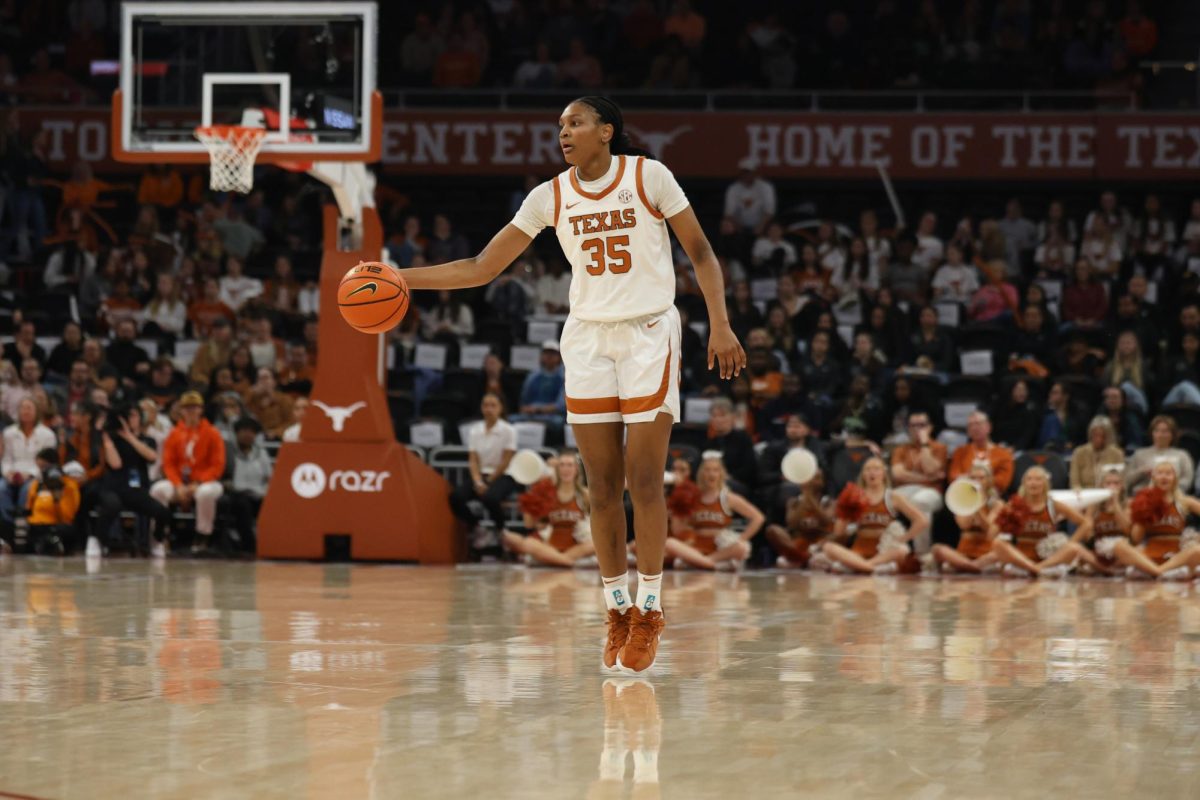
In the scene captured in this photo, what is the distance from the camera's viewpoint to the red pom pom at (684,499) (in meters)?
13.6

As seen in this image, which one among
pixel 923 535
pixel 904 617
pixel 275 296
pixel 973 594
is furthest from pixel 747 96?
pixel 904 617

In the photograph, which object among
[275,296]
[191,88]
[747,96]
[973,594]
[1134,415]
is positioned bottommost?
[973,594]

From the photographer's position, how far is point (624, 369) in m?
6.21

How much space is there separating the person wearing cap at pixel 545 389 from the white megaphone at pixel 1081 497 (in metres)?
4.85

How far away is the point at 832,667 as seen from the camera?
20.9 feet

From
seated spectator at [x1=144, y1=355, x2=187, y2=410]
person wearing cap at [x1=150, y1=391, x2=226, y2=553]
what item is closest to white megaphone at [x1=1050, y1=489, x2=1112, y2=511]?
person wearing cap at [x1=150, y1=391, x2=226, y2=553]

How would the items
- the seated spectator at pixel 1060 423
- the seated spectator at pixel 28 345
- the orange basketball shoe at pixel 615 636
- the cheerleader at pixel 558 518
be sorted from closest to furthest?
1. the orange basketball shoe at pixel 615 636
2. the cheerleader at pixel 558 518
3. the seated spectator at pixel 1060 423
4. the seated spectator at pixel 28 345

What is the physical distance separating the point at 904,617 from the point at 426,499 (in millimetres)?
5595

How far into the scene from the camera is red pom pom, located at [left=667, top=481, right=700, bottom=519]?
13641 mm

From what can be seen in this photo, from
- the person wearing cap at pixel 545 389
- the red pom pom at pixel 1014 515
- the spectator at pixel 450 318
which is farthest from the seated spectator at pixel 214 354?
the red pom pom at pixel 1014 515

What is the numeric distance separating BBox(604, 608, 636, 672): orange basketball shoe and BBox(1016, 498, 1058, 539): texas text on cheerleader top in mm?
7560

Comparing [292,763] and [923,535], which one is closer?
[292,763]

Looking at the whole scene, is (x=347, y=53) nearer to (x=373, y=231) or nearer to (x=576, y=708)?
(x=373, y=231)

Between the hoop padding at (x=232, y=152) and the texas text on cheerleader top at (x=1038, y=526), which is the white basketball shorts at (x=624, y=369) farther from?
the texas text on cheerleader top at (x=1038, y=526)
